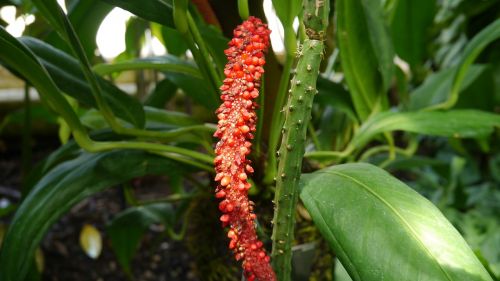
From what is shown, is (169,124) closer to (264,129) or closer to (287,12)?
(264,129)

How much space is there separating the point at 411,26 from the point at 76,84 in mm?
510

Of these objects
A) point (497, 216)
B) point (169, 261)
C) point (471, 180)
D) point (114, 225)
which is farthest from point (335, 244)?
point (471, 180)

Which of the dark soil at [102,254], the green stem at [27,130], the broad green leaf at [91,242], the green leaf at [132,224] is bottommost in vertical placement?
the dark soil at [102,254]

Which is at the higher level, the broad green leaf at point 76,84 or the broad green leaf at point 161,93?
the broad green leaf at point 76,84

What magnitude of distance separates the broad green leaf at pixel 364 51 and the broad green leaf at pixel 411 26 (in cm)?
14

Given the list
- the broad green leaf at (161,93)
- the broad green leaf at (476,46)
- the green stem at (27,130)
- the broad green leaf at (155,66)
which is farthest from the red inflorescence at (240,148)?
the green stem at (27,130)

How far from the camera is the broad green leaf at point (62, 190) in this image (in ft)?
1.63

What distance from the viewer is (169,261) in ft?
4.01

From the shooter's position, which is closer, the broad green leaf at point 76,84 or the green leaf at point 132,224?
the broad green leaf at point 76,84

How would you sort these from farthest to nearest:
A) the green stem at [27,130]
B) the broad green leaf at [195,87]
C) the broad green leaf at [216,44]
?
the green stem at [27,130]
the broad green leaf at [195,87]
the broad green leaf at [216,44]

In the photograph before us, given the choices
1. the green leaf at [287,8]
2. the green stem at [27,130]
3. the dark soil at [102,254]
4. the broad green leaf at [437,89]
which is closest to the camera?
the green leaf at [287,8]

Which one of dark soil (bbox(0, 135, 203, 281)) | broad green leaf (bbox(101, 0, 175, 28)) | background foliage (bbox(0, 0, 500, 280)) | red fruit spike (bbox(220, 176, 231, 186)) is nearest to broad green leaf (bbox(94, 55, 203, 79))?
background foliage (bbox(0, 0, 500, 280))

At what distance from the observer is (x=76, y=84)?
1.80 feet

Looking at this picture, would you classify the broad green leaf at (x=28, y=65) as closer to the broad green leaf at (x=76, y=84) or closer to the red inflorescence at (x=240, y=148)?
the broad green leaf at (x=76, y=84)
